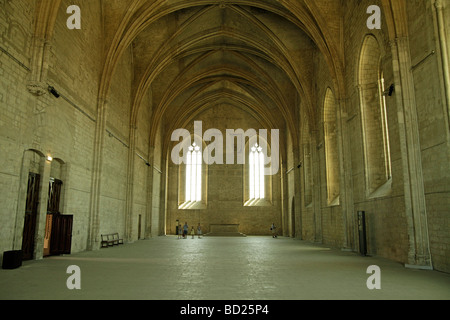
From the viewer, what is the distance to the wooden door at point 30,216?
10328 mm

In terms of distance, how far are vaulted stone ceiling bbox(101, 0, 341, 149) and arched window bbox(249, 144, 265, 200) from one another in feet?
10.3

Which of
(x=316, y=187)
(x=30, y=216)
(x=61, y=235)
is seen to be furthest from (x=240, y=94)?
(x=30, y=216)

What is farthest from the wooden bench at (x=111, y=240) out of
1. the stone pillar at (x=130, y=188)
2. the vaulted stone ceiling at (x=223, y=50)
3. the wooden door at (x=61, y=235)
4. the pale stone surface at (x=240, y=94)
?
the vaulted stone ceiling at (x=223, y=50)

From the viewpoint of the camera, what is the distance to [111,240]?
669 inches

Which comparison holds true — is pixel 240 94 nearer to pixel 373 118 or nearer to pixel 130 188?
pixel 130 188

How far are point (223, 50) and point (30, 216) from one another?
1839 cm

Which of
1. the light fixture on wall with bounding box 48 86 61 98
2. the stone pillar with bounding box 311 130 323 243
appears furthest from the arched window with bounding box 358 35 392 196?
the light fixture on wall with bounding box 48 86 61 98

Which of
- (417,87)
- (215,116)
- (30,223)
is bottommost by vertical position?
(30,223)

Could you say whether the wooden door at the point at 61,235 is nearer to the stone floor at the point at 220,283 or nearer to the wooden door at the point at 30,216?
the wooden door at the point at 30,216

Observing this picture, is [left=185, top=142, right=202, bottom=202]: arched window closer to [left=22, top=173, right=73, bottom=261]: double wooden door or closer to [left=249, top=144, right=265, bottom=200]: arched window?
[left=249, top=144, right=265, bottom=200]: arched window
